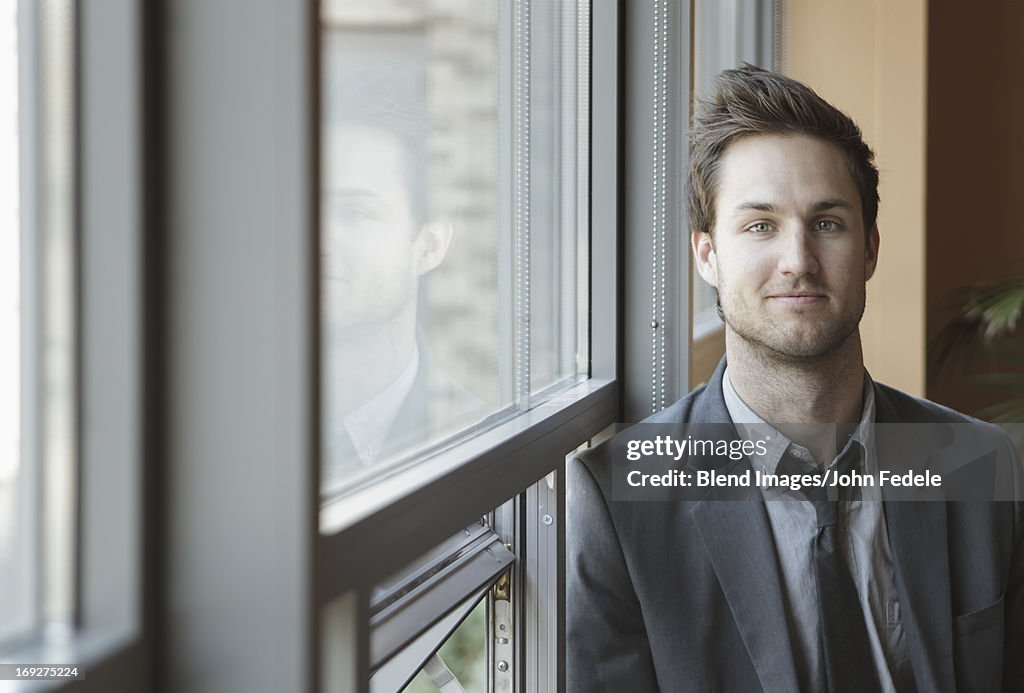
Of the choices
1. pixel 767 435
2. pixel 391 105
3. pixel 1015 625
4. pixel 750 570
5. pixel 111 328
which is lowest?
pixel 1015 625

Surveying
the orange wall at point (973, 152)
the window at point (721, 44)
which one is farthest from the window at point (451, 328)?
the orange wall at point (973, 152)

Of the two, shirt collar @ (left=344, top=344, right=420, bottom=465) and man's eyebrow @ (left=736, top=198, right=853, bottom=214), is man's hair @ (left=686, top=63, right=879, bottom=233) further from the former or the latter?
shirt collar @ (left=344, top=344, right=420, bottom=465)

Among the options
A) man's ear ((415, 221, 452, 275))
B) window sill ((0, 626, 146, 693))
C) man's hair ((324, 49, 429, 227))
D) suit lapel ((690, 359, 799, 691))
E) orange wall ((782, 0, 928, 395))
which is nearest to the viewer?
window sill ((0, 626, 146, 693))

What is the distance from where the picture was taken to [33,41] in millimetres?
672

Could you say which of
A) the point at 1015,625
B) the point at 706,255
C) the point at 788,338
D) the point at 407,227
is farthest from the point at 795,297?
the point at 407,227

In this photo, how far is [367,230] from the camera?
1021 mm

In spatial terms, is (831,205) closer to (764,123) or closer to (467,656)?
(764,123)

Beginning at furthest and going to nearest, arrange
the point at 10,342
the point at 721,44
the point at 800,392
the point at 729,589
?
the point at 721,44, the point at 800,392, the point at 729,589, the point at 10,342

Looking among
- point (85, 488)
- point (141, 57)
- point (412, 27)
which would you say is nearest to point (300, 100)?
point (141, 57)

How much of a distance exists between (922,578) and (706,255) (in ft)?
2.16

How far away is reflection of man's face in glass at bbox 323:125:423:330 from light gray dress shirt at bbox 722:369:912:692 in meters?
0.89

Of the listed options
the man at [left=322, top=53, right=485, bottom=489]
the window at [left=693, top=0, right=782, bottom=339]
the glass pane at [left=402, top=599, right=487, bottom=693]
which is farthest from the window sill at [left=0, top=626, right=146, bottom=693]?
the window at [left=693, top=0, right=782, bottom=339]

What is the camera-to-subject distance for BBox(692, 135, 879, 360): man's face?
173 cm

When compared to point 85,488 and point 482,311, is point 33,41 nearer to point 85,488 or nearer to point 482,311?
point 85,488
